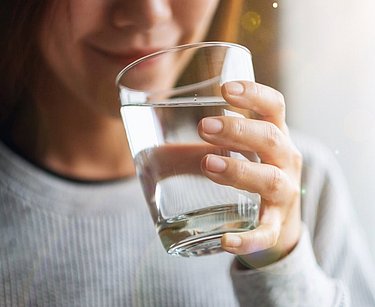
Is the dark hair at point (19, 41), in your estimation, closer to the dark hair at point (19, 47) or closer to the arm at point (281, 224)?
the dark hair at point (19, 47)

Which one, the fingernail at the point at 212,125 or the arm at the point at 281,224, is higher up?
the fingernail at the point at 212,125

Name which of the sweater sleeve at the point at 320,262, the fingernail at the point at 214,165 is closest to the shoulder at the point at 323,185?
the sweater sleeve at the point at 320,262

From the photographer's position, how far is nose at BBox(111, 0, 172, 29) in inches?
12.1

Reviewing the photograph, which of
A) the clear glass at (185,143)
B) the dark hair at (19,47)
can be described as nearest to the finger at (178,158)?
the clear glass at (185,143)

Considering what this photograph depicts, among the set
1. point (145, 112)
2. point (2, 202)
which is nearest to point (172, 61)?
point (145, 112)

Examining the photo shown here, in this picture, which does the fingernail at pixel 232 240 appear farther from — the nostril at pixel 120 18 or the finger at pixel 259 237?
the nostril at pixel 120 18

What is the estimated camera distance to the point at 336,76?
36 cm

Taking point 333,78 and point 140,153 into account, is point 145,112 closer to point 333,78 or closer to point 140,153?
point 140,153

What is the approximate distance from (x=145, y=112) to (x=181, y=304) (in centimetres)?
12

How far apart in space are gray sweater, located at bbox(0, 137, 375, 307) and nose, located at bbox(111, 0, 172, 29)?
8 centimetres

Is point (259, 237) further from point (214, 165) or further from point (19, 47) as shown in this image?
point (19, 47)

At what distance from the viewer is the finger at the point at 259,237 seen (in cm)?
27

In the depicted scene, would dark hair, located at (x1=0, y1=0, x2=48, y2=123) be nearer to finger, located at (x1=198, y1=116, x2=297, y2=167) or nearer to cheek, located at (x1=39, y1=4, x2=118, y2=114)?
cheek, located at (x1=39, y1=4, x2=118, y2=114)

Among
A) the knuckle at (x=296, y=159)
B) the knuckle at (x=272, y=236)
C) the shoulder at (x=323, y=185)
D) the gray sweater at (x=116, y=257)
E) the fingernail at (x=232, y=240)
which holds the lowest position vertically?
the gray sweater at (x=116, y=257)
